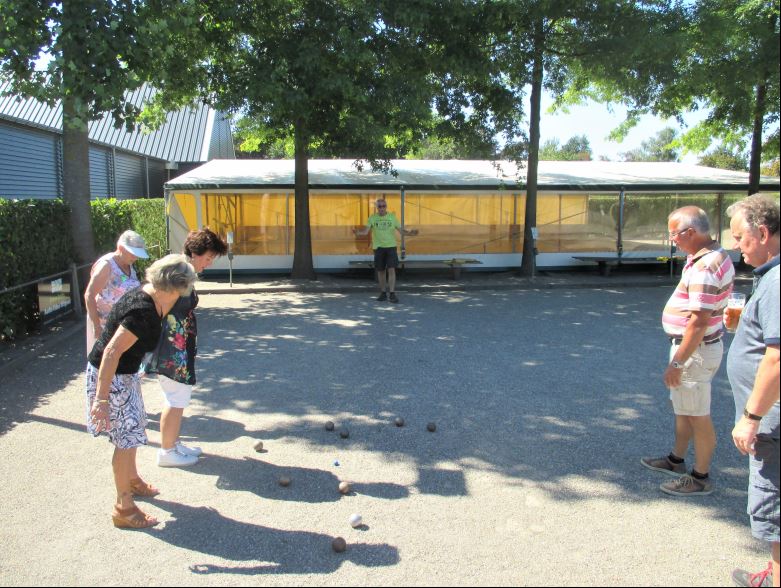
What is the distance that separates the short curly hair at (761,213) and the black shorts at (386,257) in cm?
917

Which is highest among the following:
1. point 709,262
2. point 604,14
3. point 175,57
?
point 604,14

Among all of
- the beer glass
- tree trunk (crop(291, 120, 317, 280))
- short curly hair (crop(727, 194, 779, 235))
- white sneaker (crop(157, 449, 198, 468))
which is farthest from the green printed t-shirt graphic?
short curly hair (crop(727, 194, 779, 235))

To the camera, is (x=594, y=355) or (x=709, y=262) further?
(x=594, y=355)

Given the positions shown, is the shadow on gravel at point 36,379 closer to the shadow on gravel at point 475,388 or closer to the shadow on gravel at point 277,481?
the shadow on gravel at point 475,388

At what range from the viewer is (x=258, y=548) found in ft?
11.3

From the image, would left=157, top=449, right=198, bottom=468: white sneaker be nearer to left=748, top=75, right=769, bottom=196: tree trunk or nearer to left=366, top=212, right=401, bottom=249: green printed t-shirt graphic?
left=366, top=212, right=401, bottom=249: green printed t-shirt graphic

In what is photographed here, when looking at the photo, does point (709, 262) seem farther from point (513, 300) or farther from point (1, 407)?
point (513, 300)

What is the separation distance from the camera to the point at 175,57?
40.0ft

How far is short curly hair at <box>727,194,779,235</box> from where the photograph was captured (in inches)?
114

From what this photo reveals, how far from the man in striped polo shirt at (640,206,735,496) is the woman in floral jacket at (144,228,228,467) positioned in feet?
10.1

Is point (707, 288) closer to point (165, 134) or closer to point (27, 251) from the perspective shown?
point (27, 251)

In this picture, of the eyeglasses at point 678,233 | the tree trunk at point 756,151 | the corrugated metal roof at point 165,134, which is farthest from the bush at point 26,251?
the tree trunk at point 756,151

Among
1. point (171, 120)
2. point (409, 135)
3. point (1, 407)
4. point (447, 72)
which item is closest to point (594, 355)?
point (1, 407)

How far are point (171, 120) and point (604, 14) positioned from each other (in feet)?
70.8
